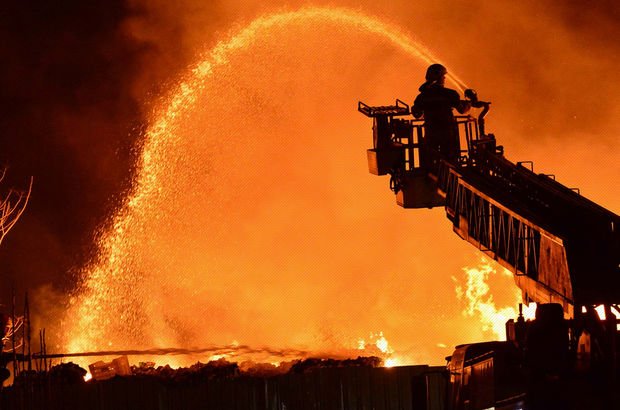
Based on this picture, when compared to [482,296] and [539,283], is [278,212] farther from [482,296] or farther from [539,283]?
[539,283]

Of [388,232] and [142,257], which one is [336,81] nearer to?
[388,232]

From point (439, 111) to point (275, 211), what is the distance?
1629 cm

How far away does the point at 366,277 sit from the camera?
3494 centimetres

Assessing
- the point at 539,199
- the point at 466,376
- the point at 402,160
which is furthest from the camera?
the point at 402,160

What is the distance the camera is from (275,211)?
36719 mm

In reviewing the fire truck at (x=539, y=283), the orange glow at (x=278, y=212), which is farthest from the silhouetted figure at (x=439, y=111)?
the orange glow at (x=278, y=212)

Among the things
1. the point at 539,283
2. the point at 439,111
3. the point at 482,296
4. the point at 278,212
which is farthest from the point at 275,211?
the point at 539,283

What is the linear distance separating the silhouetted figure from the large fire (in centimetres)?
1301

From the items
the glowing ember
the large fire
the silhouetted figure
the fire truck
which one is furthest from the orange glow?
the fire truck

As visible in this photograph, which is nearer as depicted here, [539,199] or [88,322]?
[539,199]

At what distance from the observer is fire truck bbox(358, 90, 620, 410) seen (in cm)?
1273

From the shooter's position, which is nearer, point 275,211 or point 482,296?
point 482,296

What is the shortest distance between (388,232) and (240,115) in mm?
6382

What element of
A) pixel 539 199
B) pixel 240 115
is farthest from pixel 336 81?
pixel 539 199
